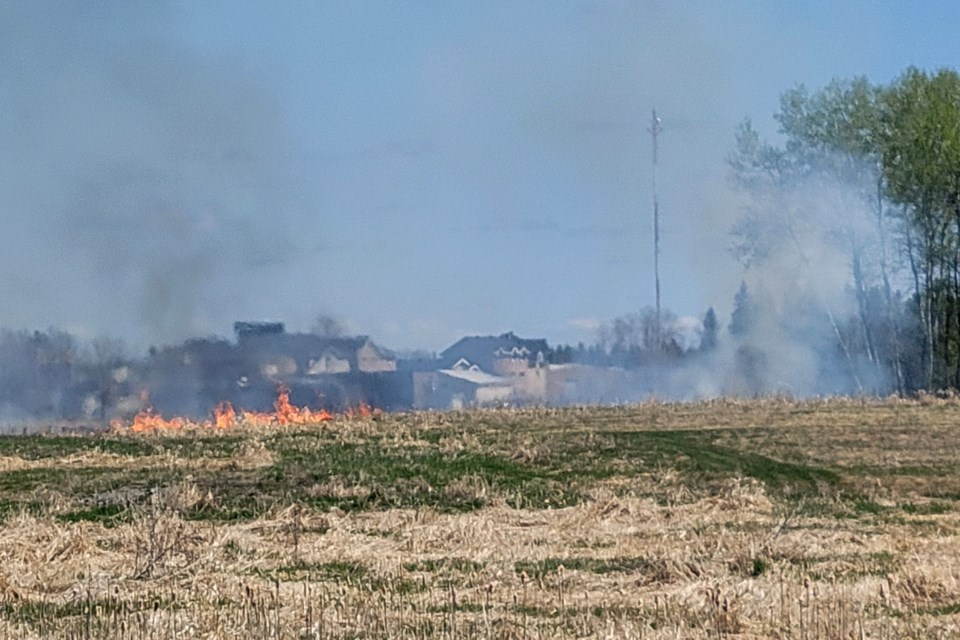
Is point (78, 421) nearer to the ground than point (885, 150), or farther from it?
nearer to the ground

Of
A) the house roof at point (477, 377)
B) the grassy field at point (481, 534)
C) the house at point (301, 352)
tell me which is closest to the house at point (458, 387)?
the house roof at point (477, 377)

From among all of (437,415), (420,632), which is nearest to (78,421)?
(437,415)

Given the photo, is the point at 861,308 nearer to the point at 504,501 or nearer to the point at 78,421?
the point at 78,421

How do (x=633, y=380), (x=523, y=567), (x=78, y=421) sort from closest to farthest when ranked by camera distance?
(x=523, y=567), (x=78, y=421), (x=633, y=380)

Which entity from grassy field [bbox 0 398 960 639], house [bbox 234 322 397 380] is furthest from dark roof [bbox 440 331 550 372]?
grassy field [bbox 0 398 960 639]

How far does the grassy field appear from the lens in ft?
36.1

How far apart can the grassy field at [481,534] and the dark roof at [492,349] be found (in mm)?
71980

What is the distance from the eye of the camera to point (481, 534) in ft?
57.8

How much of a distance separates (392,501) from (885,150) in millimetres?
44881

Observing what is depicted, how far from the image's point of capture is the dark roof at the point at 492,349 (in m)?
108

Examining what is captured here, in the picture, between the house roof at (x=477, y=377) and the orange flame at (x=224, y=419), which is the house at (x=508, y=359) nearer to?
the house roof at (x=477, y=377)

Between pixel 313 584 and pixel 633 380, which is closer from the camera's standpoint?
pixel 313 584

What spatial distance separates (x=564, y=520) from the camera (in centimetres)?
1952

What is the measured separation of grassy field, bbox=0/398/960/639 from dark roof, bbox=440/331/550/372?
236 feet
